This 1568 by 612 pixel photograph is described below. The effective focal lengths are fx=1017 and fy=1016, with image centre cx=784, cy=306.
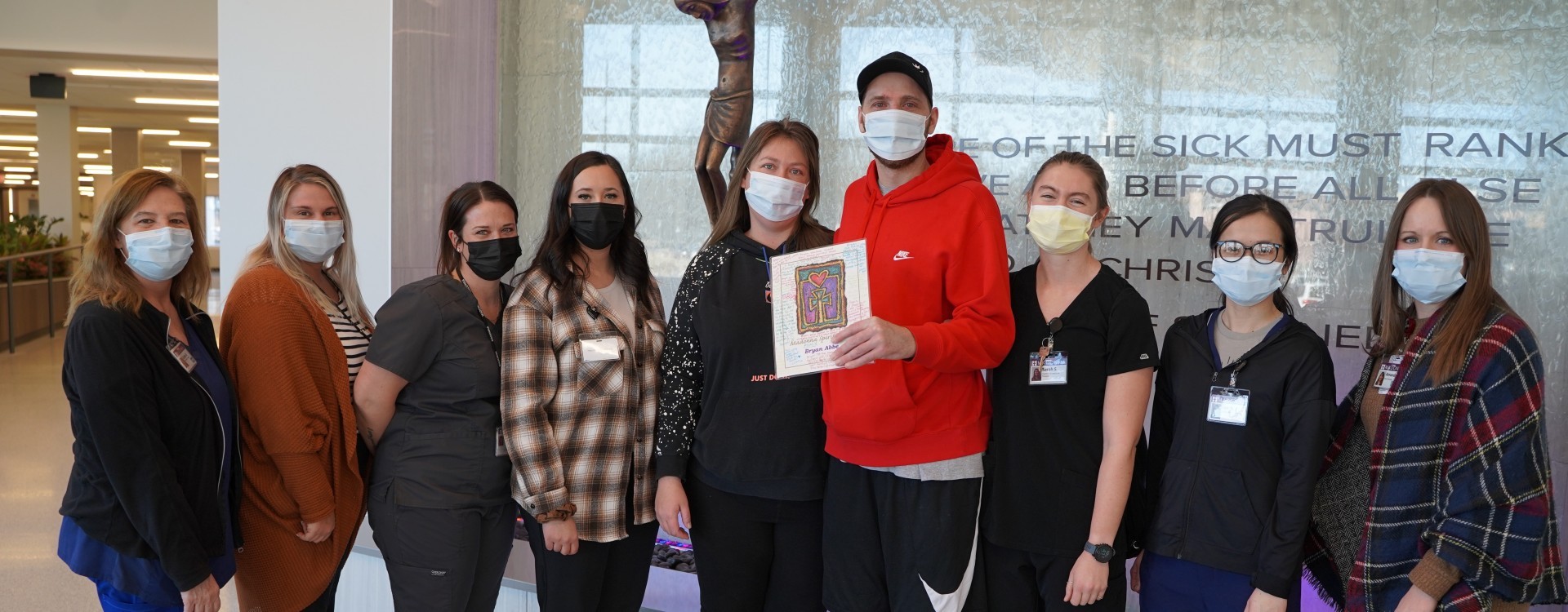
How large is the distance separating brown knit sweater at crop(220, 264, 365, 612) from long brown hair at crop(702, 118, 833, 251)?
92 cm

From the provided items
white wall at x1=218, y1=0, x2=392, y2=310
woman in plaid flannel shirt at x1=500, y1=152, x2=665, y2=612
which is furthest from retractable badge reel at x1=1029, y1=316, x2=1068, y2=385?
white wall at x1=218, y1=0, x2=392, y2=310

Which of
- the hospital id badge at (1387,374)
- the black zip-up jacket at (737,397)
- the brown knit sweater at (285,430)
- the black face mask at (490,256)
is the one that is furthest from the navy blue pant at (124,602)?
the hospital id badge at (1387,374)

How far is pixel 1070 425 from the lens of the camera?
1.93 metres

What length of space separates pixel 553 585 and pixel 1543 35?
3042 mm

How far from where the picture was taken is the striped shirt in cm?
241

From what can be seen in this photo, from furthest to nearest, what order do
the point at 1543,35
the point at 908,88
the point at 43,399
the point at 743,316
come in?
1. the point at 43,399
2. the point at 1543,35
3. the point at 743,316
4. the point at 908,88

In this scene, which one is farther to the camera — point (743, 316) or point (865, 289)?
point (743, 316)

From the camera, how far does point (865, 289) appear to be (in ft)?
5.86

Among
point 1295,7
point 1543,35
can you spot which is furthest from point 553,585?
point 1543,35

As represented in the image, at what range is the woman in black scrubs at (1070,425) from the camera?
6.26ft

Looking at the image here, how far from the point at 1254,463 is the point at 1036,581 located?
1.55 ft

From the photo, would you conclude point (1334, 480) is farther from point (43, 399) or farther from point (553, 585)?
point (43, 399)

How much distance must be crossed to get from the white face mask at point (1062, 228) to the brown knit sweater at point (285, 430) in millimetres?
1576

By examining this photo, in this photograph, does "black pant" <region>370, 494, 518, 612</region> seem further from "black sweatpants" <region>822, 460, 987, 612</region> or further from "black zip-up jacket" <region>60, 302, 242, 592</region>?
"black sweatpants" <region>822, 460, 987, 612</region>
